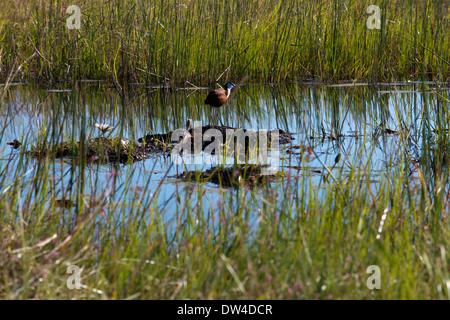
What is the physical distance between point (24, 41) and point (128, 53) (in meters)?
1.64

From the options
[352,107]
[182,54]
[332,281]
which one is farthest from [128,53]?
[332,281]

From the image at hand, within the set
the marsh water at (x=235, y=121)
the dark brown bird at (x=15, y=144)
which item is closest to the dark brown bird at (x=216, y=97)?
the marsh water at (x=235, y=121)

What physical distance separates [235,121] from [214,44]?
78.2 inches

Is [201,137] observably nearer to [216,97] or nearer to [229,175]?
[229,175]

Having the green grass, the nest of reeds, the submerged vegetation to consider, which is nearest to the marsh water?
the submerged vegetation

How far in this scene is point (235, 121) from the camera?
5.85m

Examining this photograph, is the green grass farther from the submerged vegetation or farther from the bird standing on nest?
the bird standing on nest

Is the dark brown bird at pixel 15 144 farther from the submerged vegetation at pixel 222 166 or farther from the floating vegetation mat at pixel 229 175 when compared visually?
the floating vegetation mat at pixel 229 175

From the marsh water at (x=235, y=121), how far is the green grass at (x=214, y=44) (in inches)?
10.9

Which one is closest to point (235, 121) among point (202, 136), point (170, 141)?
point (202, 136)

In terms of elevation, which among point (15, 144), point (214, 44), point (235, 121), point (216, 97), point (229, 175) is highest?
point (214, 44)

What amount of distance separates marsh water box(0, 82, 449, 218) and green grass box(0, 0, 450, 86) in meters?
0.28

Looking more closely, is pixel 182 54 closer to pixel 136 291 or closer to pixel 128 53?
pixel 128 53

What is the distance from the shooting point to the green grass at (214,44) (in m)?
7.50
